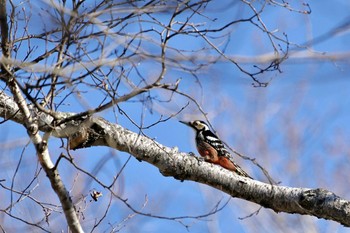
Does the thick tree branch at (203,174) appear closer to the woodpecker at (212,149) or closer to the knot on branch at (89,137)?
the knot on branch at (89,137)

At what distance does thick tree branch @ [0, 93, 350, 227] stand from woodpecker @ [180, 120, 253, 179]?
143 centimetres

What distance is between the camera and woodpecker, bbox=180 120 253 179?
20.1ft

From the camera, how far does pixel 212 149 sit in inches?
249

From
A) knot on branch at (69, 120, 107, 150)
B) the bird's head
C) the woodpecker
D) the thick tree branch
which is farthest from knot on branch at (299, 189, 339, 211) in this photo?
the bird's head

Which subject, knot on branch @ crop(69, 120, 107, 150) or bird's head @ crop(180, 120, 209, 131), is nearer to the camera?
knot on branch @ crop(69, 120, 107, 150)

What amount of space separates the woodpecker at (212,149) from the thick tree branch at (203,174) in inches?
56.3

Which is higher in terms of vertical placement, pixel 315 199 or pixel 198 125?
pixel 198 125

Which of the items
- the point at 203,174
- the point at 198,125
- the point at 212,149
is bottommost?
the point at 203,174

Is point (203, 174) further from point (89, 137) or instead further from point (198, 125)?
point (198, 125)

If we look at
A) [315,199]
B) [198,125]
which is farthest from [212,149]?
[315,199]

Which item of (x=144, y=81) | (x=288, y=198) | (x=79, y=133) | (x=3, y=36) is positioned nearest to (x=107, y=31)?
(x=144, y=81)

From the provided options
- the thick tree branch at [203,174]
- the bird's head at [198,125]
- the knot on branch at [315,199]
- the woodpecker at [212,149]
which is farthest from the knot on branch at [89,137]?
the bird's head at [198,125]

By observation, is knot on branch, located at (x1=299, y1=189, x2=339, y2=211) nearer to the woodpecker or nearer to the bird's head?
the woodpecker

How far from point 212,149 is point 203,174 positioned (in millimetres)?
2031
